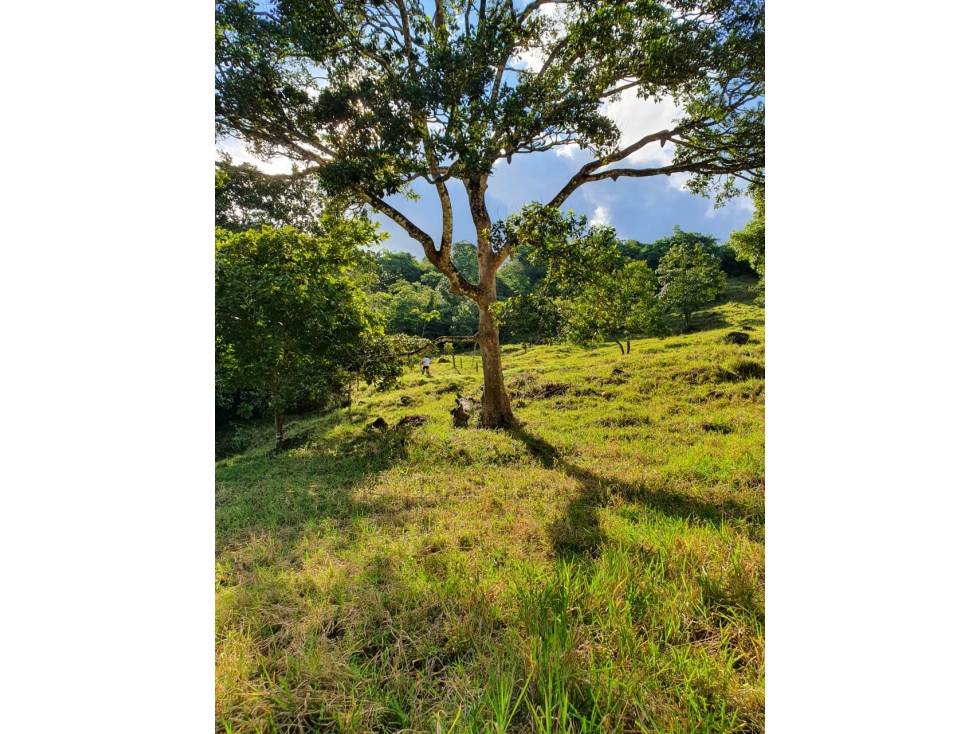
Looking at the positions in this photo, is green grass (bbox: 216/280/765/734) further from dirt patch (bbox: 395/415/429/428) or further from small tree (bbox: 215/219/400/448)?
small tree (bbox: 215/219/400/448)

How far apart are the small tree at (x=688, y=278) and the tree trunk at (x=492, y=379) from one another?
1250mm

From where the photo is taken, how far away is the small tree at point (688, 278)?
2.26 meters

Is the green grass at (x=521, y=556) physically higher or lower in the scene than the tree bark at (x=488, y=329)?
lower

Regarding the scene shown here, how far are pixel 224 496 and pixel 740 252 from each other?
3.62 meters

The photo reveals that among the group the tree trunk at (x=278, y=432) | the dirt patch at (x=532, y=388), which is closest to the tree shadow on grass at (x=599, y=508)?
the dirt patch at (x=532, y=388)

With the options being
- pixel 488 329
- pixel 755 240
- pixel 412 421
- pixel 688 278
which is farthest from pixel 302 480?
pixel 755 240

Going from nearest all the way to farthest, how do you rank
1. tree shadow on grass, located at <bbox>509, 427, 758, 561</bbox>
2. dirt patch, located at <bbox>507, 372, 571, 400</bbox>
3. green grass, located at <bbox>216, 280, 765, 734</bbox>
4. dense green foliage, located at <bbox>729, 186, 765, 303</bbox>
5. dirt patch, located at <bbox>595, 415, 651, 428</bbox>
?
green grass, located at <bbox>216, 280, 765, 734</bbox> → tree shadow on grass, located at <bbox>509, 427, 758, 561</bbox> → dense green foliage, located at <bbox>729, 186, 765, 303</bbox> → dirt patch, located at <bbox>595, 415, 651, 428</bbox> → dirt patch, located at <bbox>507, 372, 571, 400</bbox>

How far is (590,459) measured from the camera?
216cm

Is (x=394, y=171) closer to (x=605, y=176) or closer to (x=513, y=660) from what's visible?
(x=605, y=176)

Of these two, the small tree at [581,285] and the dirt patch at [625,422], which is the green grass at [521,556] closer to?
the dirt patch at [625,422]

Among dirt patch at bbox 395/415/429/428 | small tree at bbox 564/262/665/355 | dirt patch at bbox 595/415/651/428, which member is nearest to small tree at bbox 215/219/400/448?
dirt patch at bbox 395/415/429/428

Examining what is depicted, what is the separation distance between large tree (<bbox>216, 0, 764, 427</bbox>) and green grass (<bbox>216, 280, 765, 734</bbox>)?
43.6 inches

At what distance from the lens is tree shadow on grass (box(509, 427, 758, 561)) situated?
5.65 ft
